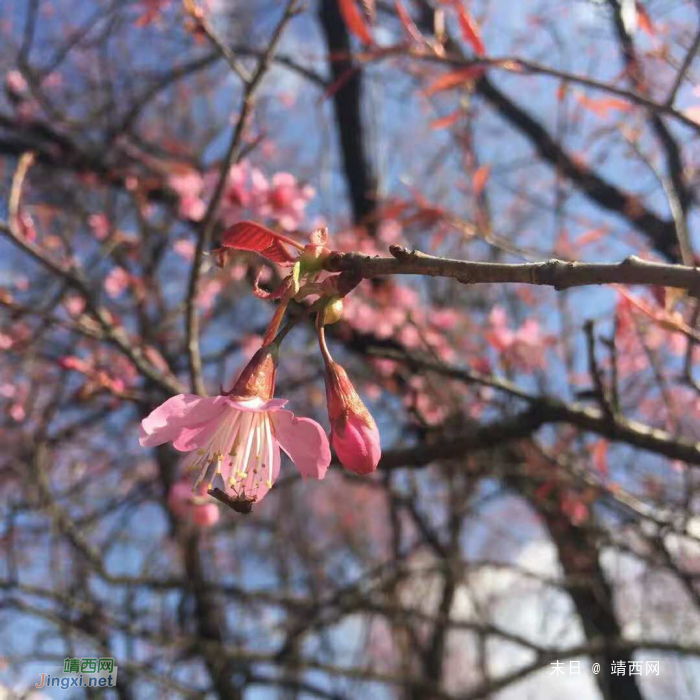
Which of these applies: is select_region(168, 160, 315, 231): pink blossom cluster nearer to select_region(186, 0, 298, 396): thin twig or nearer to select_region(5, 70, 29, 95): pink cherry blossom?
select_region(186, 0, 298, 396): thin twig

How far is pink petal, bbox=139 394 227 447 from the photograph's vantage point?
0.59 metres

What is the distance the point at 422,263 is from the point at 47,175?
4339mm

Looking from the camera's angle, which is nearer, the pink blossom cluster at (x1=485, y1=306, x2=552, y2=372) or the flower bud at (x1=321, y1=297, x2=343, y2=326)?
the flower bud at (x1=321, y1=297, x2=343, y2=326)

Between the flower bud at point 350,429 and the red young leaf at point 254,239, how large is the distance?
0.43 ft

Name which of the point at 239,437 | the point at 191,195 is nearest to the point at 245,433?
the point at 239,437

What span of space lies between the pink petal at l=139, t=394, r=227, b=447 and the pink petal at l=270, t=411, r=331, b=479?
70 mm

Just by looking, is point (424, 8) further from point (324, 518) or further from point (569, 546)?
point (324, 518)

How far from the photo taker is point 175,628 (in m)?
3.37

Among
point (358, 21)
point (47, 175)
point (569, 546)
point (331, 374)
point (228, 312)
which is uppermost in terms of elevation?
point (47, 175)

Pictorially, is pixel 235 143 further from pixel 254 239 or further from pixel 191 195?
pixel 191 195

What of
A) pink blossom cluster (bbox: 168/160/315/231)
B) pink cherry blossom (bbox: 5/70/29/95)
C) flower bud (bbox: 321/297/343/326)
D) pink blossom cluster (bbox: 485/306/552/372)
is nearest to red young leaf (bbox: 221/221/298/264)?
flower bud (bbox: 321/297/343/326)

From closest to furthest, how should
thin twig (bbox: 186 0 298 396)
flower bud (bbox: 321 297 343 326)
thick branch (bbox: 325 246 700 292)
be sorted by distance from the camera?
thick branch (bbox: 325 246 700 292) < flower bud (bbox: 321 297 343 326) < thin twig (bbox: 186 0 298 396)

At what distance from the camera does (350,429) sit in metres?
0.60

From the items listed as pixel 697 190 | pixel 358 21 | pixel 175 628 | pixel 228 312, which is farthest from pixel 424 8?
pixel 175 628
